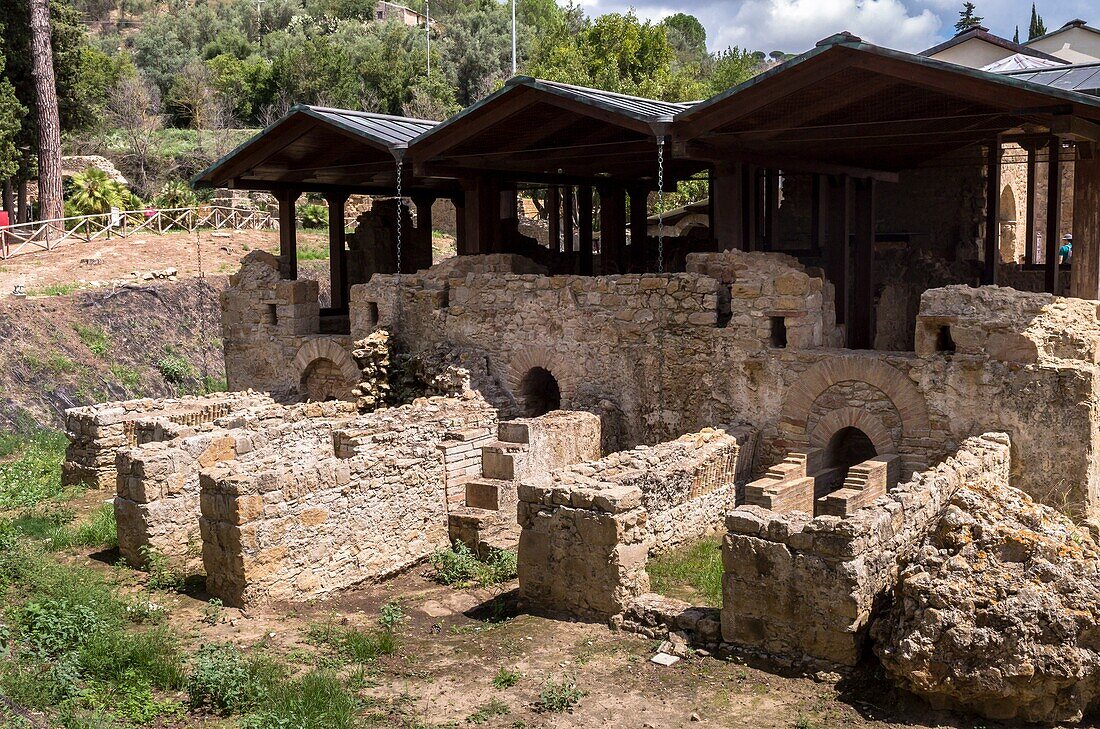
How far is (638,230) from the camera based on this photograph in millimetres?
20656

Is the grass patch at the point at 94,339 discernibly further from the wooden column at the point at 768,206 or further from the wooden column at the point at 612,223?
the wooden column at the point at 768,206

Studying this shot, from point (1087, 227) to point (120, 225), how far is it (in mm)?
24879

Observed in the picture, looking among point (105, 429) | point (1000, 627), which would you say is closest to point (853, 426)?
point (1000, 627)

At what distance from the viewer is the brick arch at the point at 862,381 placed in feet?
36.0

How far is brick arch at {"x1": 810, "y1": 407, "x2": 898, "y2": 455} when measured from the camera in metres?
11.2

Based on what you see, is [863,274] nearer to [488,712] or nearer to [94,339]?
[488,712]

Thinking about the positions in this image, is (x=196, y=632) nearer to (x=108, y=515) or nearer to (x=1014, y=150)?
(x=108, y=515)

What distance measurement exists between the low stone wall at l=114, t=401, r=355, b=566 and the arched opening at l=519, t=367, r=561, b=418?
136 inches

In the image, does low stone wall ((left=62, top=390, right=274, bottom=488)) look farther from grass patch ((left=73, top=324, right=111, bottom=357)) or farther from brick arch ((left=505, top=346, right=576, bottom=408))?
grass patch ((left=73, top=324, right=111, bottom=357))

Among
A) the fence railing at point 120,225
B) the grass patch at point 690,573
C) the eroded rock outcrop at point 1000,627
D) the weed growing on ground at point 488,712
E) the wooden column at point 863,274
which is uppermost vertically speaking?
the fence railing at point 120,225

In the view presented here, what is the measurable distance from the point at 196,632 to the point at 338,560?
4.81 feet

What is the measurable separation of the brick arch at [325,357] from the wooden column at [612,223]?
6.43 m

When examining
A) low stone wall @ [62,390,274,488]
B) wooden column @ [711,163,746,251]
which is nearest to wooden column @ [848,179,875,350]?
wooden column @ [711,163,746,251]

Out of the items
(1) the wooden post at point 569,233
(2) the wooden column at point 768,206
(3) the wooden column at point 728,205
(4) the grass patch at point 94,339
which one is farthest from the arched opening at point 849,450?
(4) the grass patch at point 94,339
